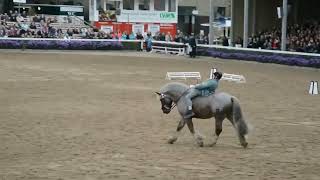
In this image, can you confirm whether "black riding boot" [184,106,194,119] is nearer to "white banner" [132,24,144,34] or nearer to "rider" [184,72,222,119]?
"rider" [184,72,222,119]

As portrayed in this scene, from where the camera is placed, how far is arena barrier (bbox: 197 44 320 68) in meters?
35.5

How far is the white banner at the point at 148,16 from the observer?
6475 centimetres

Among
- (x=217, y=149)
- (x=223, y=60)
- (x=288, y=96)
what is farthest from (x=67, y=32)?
(x=217, y=149)

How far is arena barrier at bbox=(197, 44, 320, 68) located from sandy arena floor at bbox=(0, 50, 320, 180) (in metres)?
9.34

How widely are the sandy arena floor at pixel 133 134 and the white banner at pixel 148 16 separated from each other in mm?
38391

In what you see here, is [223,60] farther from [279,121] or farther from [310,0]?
[279,121]

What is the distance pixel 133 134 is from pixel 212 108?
2.30 metres

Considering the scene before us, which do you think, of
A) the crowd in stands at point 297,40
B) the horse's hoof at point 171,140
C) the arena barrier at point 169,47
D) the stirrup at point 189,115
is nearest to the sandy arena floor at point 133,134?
the horse's hoof at point 171,140

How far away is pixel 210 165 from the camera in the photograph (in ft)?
34.5

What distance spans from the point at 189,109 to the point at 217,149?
93 cm

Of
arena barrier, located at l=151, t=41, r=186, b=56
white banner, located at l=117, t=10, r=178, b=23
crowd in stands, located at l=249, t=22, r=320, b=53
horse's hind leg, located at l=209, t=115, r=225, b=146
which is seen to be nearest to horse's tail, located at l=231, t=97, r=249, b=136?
horse's hind leg, located at l=209, t=115, r=225, b=146

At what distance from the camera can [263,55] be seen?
39.3 meters

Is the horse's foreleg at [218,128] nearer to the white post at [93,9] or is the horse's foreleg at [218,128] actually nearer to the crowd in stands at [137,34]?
the crowd in stands at [137,34]

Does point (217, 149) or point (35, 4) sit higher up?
point (35, 4)
